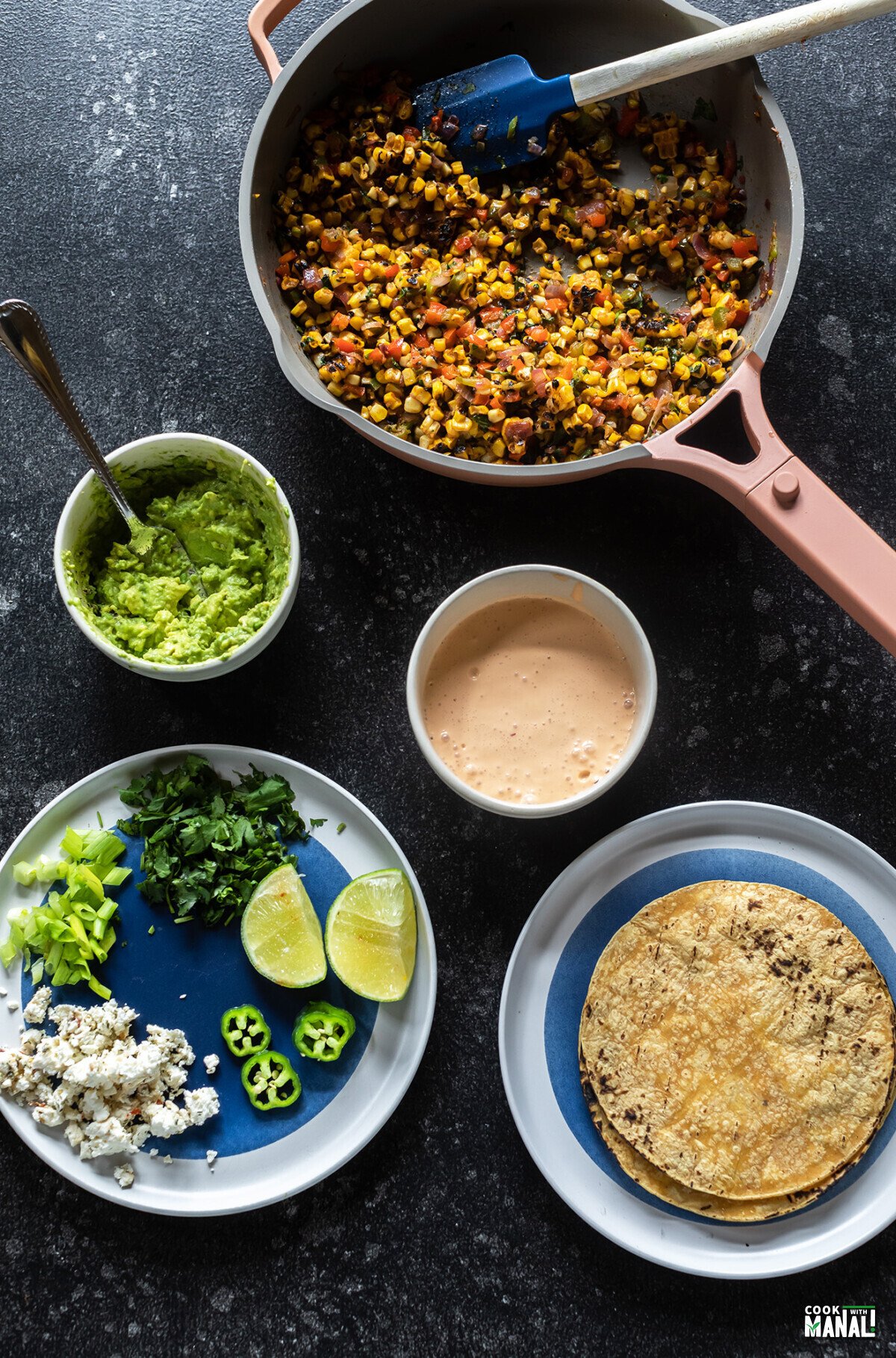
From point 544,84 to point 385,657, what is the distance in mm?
1214

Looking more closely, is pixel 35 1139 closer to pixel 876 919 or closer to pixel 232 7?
pixel 876 919

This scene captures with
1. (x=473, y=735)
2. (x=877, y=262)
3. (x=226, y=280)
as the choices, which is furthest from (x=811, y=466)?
(x=226, y=280)

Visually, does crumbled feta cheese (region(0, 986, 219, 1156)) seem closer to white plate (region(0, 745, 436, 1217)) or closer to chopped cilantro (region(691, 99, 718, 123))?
white plate (region(0, 745, 436, 1217))

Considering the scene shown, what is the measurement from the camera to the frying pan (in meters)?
1.78

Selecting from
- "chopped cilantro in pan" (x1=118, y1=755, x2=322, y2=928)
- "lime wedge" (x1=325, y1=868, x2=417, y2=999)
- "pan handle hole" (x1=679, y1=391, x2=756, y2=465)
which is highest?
"pan handle hole" (x1=679, y1=391, x2=756, y2=465)

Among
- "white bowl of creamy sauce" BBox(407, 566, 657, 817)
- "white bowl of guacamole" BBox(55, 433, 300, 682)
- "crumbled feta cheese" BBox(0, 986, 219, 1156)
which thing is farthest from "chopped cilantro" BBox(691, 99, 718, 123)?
"crumbled feta cheese" BBox(0, 986, 219, 1156)

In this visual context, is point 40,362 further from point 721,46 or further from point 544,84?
point 721,46

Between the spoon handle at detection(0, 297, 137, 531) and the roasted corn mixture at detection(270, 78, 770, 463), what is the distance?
1.59ft

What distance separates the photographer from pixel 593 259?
2084 millimetres

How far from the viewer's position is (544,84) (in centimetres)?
199

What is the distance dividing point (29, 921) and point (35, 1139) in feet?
1.43

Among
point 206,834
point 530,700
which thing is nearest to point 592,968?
point 530,700

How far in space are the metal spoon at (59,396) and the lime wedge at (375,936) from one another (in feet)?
2.31

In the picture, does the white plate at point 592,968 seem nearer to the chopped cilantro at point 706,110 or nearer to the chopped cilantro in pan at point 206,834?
the chopped cilantro in pan at point 206,834
